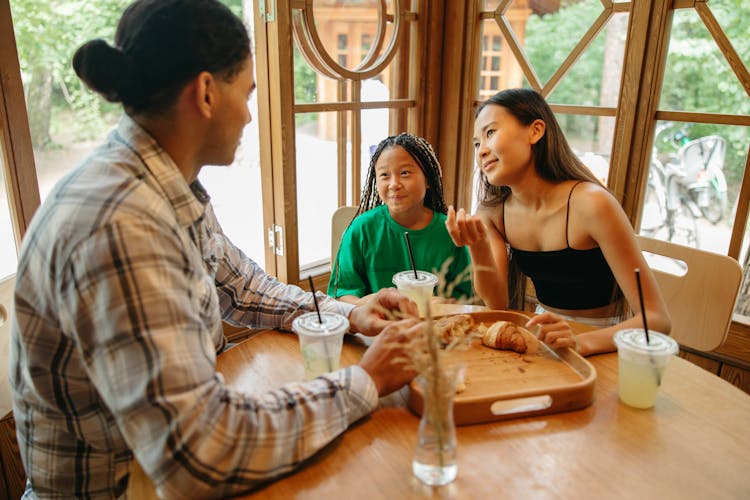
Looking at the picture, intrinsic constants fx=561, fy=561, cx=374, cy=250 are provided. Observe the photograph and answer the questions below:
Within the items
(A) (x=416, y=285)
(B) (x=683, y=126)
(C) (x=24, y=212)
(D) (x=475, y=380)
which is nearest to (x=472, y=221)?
(A) (x=416, y=285)

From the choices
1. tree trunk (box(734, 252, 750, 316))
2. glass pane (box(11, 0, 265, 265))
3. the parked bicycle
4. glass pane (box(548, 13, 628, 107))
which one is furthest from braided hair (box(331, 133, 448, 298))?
tree trunk (box(734, 252, 750, 316))

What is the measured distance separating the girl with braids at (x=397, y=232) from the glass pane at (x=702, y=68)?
103cm

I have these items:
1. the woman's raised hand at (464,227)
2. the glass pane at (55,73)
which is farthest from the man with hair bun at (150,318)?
the glass pane at (55,73)

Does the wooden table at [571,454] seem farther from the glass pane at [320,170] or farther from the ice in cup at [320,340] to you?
the glass pane at [320,170]

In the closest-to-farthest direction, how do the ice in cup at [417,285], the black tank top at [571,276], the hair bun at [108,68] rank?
1. the hair bun at [108,68]
2. the ice in cup at [417,285]
3. the black tank top at [571,276]

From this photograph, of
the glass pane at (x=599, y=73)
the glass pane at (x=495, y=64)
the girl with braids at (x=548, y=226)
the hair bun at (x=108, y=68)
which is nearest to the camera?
the hair bun at (x=108, y=68)

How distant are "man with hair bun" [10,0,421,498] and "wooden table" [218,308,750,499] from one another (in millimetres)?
58

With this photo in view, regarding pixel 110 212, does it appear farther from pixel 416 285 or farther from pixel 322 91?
pixel 322 91

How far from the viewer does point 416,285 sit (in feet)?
4.77

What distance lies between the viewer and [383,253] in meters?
2.03

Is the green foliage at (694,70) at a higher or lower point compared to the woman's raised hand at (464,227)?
higher

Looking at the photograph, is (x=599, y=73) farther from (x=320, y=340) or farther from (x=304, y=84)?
(x=320, y=340)

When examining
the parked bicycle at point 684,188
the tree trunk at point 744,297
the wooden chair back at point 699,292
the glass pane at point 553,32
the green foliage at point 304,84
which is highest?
the glass pane at point 553,32

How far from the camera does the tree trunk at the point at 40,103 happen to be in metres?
2.01
